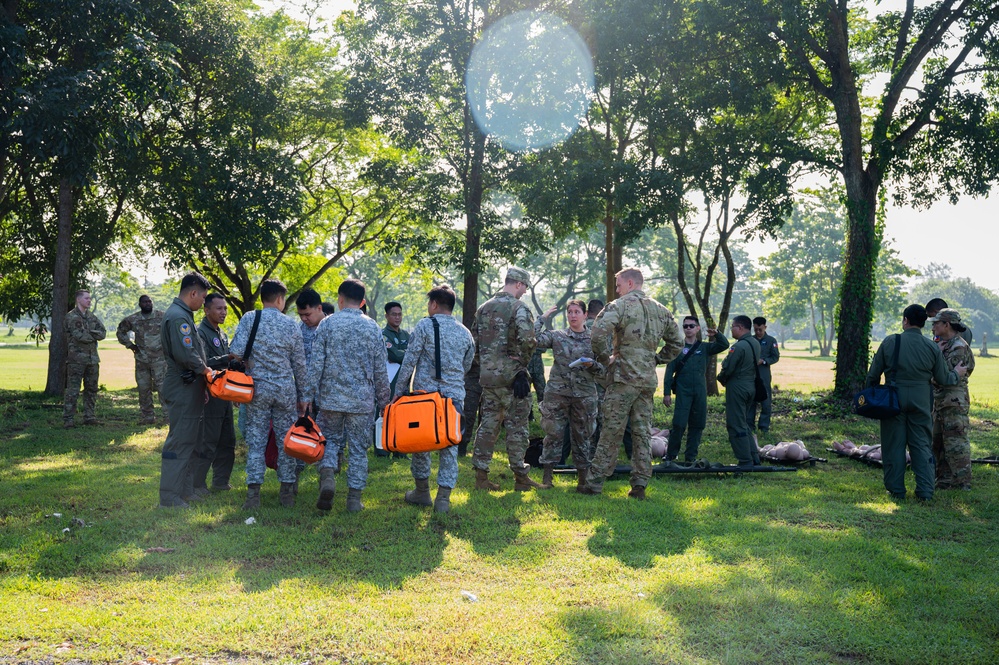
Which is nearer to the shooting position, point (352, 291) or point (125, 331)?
point (352, 291)

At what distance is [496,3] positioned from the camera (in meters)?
16.3

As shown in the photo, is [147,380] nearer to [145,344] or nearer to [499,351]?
[145,344]

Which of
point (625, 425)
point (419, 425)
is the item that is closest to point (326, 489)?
point (419, 425)

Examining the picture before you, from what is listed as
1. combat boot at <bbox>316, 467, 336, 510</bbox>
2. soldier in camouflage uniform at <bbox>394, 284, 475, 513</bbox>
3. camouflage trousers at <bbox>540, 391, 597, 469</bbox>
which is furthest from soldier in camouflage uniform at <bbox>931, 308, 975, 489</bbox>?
combat boot at <bbox>316, 467, 336, 510</bbox>

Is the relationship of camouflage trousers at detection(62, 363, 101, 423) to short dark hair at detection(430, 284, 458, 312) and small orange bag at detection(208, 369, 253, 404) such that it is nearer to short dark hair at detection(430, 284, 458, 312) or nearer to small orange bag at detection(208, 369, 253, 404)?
small orange bag at detection(208, 369, 253, 404)

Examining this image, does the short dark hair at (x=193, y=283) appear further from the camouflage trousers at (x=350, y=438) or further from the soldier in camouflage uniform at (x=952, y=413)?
the soldier in camouflage uniform at (x=952, y=413)

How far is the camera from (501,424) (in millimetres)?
8039

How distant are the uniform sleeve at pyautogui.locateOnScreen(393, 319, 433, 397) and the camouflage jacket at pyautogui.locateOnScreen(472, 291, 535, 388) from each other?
35.8 inches

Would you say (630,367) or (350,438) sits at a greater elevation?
(630,367)

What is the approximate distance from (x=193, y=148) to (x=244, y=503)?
11.8 m

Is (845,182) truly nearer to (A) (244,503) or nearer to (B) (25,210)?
(A) (244,503)

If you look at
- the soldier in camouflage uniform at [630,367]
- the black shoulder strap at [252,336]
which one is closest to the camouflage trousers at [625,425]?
the soldier in camouflage uniform at [630,367]

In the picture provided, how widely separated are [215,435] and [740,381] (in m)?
6.19

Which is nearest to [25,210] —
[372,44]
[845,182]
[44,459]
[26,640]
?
[372,44]
